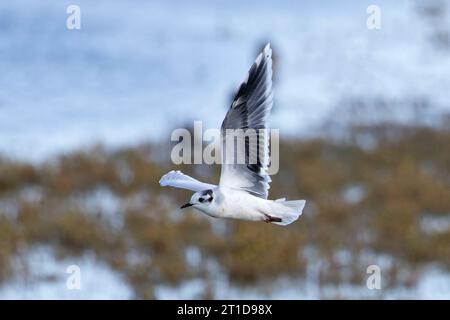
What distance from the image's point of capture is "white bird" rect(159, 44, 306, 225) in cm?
565

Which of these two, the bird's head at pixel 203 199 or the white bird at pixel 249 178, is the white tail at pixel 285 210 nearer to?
the white bird at pixel 249 178

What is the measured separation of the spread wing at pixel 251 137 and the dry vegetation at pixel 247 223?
3.09 metres

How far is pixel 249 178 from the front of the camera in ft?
19.4

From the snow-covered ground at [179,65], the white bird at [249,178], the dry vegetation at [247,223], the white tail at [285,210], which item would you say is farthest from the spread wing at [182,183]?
the snow-covered ground at [179,65]

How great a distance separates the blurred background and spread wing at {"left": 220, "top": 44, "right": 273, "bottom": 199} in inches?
121

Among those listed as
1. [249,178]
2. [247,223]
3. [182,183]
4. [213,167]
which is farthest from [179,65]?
[249,178]

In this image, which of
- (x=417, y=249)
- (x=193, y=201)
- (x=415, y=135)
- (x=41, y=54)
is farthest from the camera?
(x=41, y=54)

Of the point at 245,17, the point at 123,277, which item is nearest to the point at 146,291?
the point at 123,277

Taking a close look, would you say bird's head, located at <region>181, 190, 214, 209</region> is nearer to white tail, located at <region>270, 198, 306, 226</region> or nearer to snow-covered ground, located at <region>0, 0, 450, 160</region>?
white tail, located at <region>270, 198, 306, 226</region>

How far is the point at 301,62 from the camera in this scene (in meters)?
16.5

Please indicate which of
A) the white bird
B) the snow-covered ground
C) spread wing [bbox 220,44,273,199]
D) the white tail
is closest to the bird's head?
the white bird
